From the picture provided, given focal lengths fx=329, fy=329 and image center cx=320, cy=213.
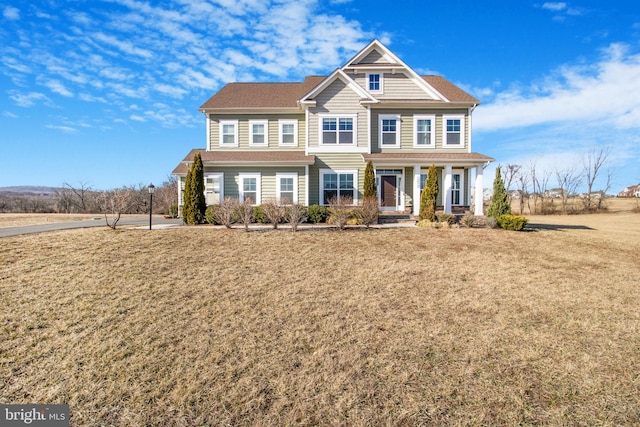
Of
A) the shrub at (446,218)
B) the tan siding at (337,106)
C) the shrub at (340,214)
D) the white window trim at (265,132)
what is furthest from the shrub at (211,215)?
the shrub at (446,218)

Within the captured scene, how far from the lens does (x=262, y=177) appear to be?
19.1 meters

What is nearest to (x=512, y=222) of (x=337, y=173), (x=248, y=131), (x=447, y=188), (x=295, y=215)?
(x=447, y=188)

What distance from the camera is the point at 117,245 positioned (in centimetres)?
1080

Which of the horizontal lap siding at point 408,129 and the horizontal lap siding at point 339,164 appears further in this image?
the horizontal lap siding at point 408,129

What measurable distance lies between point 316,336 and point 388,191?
14.9 metres

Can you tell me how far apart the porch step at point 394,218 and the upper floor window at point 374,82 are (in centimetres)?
778

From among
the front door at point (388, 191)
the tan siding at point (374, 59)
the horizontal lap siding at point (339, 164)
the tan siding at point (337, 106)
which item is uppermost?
the tan siding at point (374, 59)

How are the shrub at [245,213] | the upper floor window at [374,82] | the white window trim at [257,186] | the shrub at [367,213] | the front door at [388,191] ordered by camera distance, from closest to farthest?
the shrub at [245,213], the shrub at [367,213], the white window trim at [257,186], the front door at [388,191], the upper floor window at [374,82]

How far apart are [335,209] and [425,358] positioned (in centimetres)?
1003

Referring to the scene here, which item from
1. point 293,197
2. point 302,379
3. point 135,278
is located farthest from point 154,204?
point 302,379

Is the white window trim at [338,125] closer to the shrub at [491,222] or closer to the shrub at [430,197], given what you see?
the shrub at [430,197]

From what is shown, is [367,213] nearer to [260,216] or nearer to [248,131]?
[260,216]

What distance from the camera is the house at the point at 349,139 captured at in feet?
61.5

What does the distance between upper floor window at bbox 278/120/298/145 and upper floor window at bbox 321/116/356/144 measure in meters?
1.98
